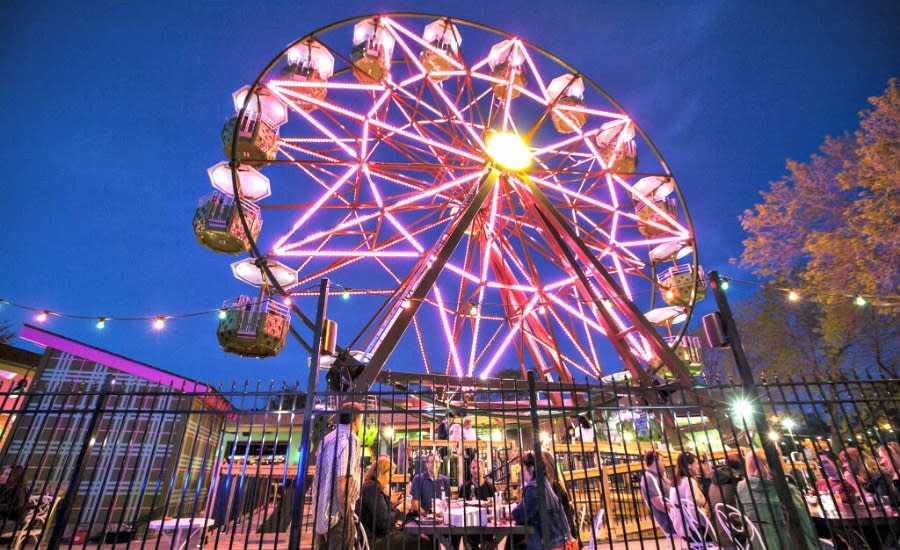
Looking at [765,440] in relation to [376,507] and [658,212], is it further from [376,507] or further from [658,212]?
[658,212]

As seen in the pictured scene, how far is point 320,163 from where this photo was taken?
11.7 meters

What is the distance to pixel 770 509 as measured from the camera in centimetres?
523

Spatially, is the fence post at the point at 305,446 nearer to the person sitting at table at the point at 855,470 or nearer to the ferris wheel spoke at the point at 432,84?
the person sitting at table at the point at 855,470

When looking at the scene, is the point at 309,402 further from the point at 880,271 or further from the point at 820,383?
the point at 880,271

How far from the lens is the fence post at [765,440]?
5.16 metres

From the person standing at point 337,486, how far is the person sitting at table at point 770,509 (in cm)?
447

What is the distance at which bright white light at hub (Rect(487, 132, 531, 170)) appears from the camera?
11518 millimetres

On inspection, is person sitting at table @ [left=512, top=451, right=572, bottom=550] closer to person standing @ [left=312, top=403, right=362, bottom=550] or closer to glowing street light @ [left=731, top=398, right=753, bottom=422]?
person standing @ [left=312, top=403, right=362, bottom=550]

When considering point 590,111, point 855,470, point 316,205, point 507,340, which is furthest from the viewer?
point 507,340

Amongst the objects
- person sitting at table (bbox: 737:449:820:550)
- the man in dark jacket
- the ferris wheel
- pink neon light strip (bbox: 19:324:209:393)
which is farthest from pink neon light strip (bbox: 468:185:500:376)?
pink neon light strip (bbox: 19:324:209:393)

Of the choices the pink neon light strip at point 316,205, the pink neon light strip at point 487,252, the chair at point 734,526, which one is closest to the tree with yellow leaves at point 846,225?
the chair at point 734,526

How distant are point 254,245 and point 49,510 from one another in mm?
6034

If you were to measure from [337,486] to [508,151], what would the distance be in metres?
8.80

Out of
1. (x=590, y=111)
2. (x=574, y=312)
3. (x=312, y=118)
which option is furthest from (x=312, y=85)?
(x=574, y=312)
